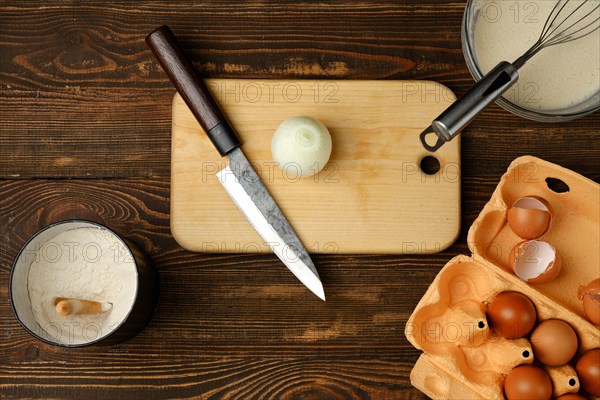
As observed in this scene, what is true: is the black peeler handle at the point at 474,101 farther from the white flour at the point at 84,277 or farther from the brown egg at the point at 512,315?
the white flour at the point at 84,277

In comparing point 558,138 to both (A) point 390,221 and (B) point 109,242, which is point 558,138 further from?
(B) point 109,242

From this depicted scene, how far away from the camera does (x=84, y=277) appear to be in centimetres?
93

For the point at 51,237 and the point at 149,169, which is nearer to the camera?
the point at 51,237

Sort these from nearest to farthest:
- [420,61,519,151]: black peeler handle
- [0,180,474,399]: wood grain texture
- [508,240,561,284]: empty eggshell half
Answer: [420,61,519,151]: black peeler handle, [508,240,561,284]: empty eggshell half, [0,180,474,399]: wood grain texture

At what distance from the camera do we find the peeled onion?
922 millimetres

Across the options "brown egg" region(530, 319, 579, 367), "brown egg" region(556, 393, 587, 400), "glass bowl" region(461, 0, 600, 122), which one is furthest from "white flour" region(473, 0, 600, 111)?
"brown egg" region(556, 393, 587, 400)

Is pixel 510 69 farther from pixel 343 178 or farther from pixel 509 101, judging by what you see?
pixel 343 178

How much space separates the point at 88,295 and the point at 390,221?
531 mm

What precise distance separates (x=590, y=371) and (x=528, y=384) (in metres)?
0.10

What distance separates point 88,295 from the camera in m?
0.93

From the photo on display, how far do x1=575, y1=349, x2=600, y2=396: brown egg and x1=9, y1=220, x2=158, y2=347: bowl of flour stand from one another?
71 cm

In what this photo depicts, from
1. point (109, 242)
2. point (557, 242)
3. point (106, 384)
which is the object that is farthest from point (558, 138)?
point (106, 384)

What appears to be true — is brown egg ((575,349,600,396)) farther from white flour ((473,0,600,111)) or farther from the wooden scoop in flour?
the wooden scoop in flour

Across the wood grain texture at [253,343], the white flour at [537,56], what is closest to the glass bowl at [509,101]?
the white flour at [537,56]
